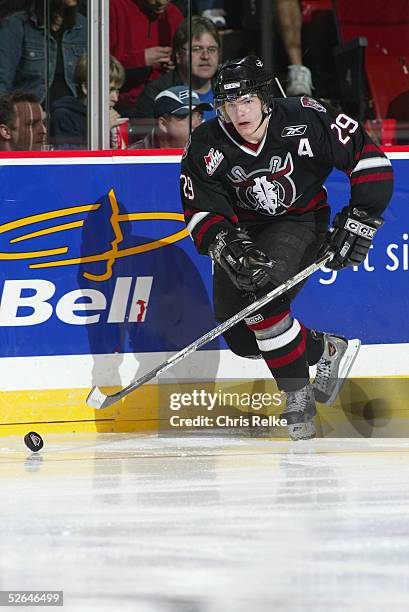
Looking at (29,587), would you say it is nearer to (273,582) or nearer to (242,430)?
(273,582)

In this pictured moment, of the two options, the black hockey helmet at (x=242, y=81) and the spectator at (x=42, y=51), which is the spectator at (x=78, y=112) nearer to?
the spectator at (x=42, y=51)

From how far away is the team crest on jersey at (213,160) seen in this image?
3660 millimetres

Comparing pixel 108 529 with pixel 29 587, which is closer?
pixel 29 587

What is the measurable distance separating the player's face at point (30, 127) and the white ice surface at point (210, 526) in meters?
1.08

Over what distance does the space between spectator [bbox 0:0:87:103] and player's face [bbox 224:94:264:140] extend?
2.43 ft

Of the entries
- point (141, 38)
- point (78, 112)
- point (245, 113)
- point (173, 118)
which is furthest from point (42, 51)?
point (245, 113)

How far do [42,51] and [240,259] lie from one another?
1.12 metres

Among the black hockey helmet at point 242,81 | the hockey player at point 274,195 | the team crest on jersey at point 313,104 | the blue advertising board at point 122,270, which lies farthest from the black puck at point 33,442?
the team crest on jersey at point 313,104

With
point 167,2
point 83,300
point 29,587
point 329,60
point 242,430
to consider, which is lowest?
point 242,430

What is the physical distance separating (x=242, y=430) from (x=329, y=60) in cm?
158

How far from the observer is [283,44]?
457cm

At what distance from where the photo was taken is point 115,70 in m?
4.07

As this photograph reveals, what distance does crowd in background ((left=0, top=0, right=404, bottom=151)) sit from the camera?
4.02 metres

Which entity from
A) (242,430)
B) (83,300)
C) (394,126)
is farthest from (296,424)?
(394,126)
